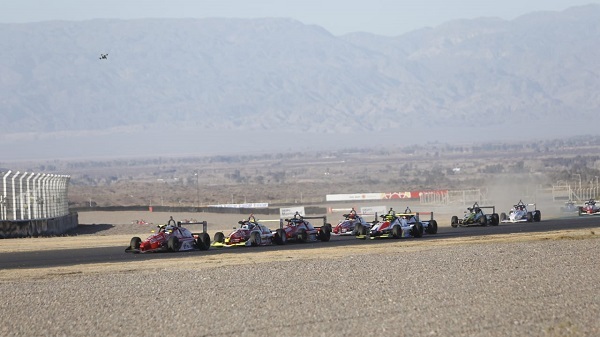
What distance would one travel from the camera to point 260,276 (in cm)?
3073

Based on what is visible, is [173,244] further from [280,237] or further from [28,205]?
[28,205]

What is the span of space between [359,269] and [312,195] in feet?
361

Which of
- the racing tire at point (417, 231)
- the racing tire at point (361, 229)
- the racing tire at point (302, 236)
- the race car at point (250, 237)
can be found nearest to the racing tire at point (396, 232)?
the racing tire at point (417, 231)

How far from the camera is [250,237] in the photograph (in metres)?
46.7

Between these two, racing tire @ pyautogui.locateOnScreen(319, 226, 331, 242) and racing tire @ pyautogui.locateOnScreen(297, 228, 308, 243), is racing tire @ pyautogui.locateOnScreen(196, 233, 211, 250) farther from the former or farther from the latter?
racing tire @ pyautogui.locateOnScreen(319, 226, 331, 242)

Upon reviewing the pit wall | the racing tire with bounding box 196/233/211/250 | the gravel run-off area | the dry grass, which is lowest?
the gravel run-off area

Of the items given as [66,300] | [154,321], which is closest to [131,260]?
[66,300]

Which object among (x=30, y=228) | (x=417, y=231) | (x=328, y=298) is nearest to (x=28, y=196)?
(x=30, y=228)

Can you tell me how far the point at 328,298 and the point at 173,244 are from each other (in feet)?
63.2

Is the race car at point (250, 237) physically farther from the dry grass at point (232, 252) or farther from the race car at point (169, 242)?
the dry grass at point (232, 252)

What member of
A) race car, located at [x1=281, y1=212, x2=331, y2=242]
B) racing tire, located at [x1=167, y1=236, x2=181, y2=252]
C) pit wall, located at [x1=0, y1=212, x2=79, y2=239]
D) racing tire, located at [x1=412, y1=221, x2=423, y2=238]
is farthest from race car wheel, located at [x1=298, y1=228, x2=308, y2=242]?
pit wall, located at [x1=0, y1=212, x2=79, y2=239]

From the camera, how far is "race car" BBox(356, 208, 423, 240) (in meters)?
50.4

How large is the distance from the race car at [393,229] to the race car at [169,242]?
8867 millimetres

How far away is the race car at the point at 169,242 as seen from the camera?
142 ft
